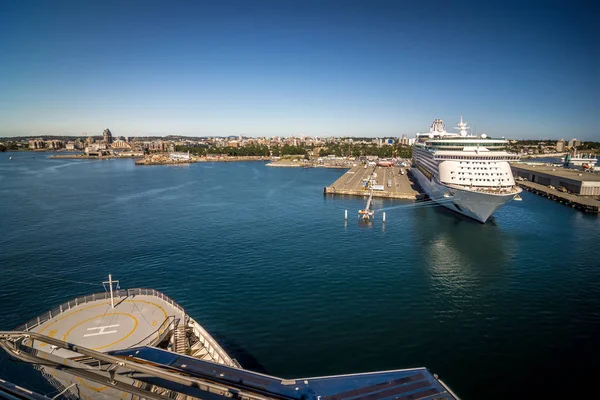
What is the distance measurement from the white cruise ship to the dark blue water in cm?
228

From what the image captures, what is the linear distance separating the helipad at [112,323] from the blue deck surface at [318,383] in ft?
9.69

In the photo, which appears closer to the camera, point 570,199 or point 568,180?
point 570,199

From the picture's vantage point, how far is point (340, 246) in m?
32.9

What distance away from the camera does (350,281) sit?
81.4 feet

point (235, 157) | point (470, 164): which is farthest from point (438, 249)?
point (235, 157)

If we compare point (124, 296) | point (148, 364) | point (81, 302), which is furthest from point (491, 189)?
point (148, 364)

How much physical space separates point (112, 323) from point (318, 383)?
9154 mm

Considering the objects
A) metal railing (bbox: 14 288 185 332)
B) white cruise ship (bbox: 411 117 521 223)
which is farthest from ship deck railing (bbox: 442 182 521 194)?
metal railing (bbox: 14 288 185 332)

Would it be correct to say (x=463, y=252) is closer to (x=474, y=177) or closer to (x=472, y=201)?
(x=472, y=201)

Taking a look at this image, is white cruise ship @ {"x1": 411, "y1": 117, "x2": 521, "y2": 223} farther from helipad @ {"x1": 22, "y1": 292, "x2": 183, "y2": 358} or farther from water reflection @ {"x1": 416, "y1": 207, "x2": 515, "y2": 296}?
helipad @ {"x1": 22, "y1": 292, "x2": 183, "y2": 358}

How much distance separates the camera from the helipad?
41.4ft

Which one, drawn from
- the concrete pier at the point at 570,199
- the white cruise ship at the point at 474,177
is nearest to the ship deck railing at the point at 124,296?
the white cruise ship at the point at 474,177

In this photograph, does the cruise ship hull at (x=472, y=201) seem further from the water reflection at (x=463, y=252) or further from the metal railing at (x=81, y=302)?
the metal railing at (x=81, y=302)

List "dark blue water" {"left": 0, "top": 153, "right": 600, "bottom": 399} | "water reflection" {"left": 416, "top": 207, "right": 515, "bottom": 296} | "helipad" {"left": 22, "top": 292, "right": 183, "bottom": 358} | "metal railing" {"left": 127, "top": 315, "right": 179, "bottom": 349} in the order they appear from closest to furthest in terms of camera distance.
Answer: "helipad" {"left": 22, "top": 292, "right": 183, "bottom": 358}
"metal railing" {"left": 127, "top": 315, "right": 179, "bottom": 349}
"dark blue water" {"left": 0, "top": 153, "right": 600, "bottom": 399}
"water reflection" {"left": 416, "top": 207, "right": 515, "bottom": 296}
